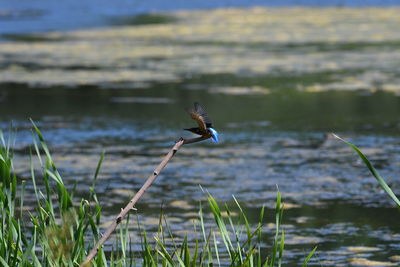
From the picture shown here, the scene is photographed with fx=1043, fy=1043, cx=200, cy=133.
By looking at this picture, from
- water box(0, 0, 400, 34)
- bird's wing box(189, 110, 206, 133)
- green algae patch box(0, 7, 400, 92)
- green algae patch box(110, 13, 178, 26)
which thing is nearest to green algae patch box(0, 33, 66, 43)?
green algae patch box(0, 7, 400, 92)

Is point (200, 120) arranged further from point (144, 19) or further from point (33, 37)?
point (144, 19)

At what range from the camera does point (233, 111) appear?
Result: 10242 millimetres

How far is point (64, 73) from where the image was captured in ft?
43.5

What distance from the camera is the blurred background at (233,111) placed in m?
6.39

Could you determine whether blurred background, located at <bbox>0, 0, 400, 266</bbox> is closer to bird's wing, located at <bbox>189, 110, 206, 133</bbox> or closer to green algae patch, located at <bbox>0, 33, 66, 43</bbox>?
green algae patch, located at <bbox>0, 33, 66, 43</bbox>

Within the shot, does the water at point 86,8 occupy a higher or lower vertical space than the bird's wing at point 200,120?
lower

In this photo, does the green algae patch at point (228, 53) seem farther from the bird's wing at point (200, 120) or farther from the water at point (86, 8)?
the bird's wing at point (200, 120)

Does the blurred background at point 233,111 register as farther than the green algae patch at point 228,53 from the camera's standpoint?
No

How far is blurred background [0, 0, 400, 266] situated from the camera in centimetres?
639

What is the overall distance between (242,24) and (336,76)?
23.7ft

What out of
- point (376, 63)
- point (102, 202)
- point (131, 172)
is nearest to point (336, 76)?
point (376, 63)

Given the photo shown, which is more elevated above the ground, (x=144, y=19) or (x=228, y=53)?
(x=144, y=19)

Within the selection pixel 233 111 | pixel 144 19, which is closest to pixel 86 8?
pixel 144 19

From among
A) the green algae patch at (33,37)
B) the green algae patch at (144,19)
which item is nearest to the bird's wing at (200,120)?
the green algae patch at (33,37)
